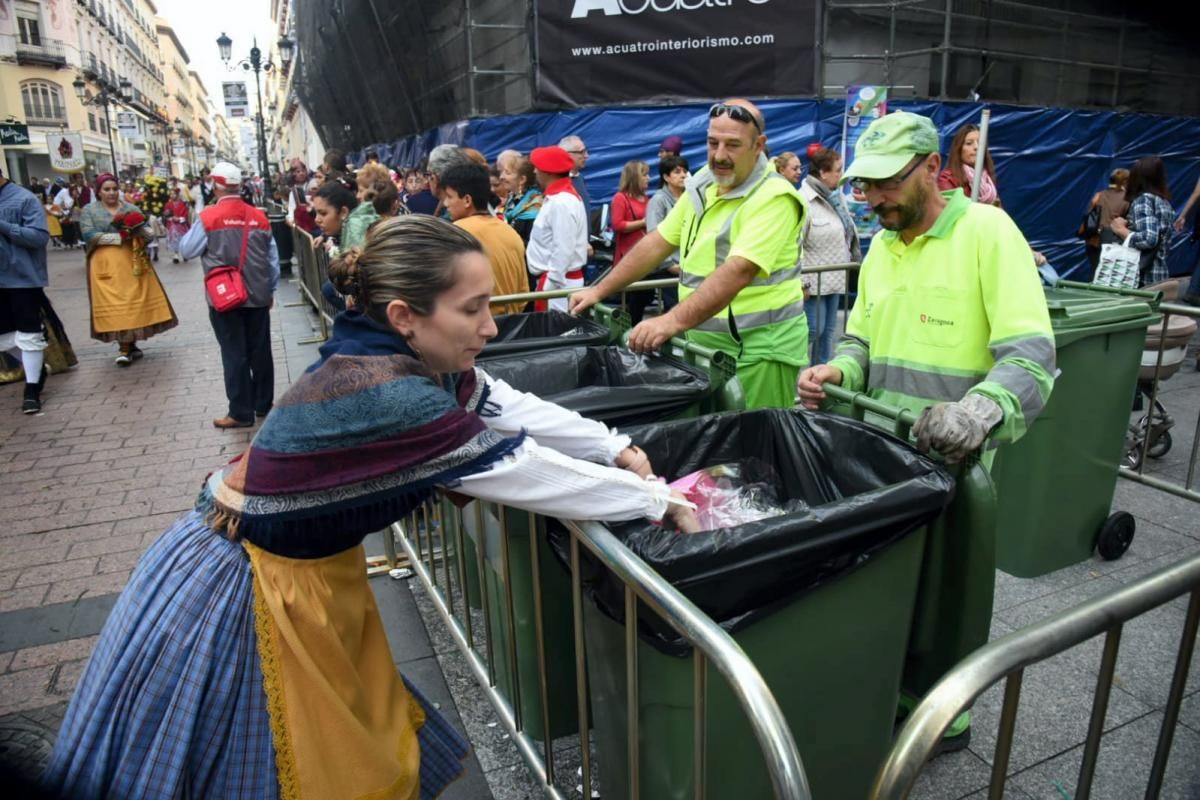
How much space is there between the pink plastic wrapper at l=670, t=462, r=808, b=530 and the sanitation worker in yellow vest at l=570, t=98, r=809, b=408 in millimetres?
798

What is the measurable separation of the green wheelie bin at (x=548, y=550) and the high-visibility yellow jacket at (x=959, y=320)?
48cm

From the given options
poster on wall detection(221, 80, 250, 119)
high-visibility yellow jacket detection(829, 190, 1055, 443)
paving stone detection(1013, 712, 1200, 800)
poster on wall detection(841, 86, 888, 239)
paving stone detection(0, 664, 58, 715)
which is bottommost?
paving stone detection(0, 664, 58, 715)

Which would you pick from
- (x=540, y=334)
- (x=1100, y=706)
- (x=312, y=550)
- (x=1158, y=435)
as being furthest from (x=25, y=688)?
(x=1158, y=435)

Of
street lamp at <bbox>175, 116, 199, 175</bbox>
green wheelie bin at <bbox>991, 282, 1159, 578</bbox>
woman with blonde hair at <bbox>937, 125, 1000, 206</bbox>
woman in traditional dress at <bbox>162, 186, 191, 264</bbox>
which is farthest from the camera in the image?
street lamp at <bbox>175, 116, 199, 175</bbox>

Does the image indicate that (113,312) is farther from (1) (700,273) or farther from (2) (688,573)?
(2) (688,573)

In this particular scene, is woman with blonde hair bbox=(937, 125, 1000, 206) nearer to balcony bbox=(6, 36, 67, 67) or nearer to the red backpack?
the red backpack

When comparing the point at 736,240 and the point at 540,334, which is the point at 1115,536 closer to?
the point at 736,240

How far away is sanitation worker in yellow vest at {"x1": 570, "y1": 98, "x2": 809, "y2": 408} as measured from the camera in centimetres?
313

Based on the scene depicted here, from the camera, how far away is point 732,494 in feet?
7.25

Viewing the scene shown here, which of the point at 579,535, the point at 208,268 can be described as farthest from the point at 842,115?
the point at 579,535

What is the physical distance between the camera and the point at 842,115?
11.0 m

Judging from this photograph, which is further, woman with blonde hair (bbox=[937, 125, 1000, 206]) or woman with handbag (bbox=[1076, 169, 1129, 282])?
woman with handbag (bbox=[1076, 169, 1129, 282])

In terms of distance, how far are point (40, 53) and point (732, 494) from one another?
6462 cm

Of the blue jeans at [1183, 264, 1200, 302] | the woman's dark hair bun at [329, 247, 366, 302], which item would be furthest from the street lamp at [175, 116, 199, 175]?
the woman's dark hair bun at [329, 247, 366, 302]
